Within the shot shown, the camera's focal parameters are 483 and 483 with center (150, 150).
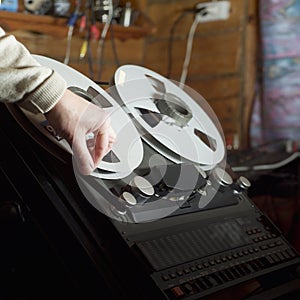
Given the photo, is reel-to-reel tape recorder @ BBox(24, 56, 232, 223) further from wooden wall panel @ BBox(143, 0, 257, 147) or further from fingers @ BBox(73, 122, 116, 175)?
wooden wall panel @ BBox(143, 0, 257, 147)

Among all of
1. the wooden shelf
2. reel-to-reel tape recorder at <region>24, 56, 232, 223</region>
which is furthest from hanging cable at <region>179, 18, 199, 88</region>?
reel-to-reel tape recorder at <region>24, 56, 232, 223</region>

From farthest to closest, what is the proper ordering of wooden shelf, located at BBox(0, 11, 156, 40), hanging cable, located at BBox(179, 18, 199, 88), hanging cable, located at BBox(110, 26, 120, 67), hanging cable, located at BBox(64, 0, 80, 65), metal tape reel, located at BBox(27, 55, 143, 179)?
hanging cable, located at BBox(179, 18, 199, 88) < hanging cable, located at BBox(110, 26, 120, 67) < hanging cable, located at BBox(64, 0, 80, 65) < wooden shelf, located at BBox(0, 11, 156, 40) < metal tape reel, located at BBox(27, 55, 143, 179)

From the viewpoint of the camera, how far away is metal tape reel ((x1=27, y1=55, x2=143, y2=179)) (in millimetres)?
767

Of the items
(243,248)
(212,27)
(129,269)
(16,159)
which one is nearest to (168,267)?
(129,269)

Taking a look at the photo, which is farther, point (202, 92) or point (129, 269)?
point (202, 92)

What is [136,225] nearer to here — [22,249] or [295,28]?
[22,249]

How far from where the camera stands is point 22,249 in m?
0.75

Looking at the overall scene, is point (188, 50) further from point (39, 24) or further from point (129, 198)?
point (129, 198)

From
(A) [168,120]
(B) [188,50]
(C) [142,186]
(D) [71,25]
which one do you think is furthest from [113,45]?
(C) [142,186]

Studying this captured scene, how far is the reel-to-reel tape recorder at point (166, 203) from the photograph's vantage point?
68 centimetres

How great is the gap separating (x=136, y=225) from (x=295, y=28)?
1.47m

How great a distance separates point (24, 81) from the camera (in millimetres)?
673

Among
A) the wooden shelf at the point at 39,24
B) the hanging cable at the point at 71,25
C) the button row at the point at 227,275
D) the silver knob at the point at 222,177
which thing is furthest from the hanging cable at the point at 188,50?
the button row at the point at 227,275

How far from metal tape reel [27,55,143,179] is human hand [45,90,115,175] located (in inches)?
1.0
